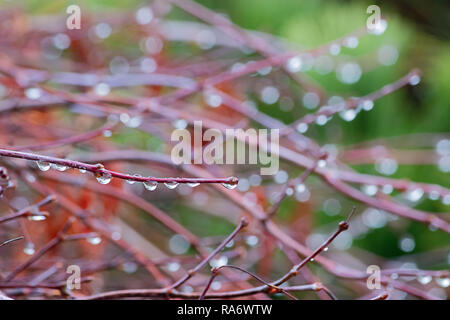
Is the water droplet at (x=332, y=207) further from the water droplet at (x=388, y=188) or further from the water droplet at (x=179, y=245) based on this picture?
the water droplet at (x=388, y=188)

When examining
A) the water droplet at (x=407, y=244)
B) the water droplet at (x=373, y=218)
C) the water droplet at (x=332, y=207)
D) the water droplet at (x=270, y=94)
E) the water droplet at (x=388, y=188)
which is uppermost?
the water droplet at (x=270, y=94)

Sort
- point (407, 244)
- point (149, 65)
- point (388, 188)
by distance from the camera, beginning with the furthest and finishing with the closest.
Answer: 1. point (407, 244)
2. point (149, 65)
3. point (388, 188)

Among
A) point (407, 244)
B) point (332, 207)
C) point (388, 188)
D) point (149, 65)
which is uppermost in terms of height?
point (149, 65)

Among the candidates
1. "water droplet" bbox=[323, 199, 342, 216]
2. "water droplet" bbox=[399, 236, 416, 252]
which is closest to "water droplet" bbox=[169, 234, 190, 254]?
"water droplet" bbox=[323, 199, 342, 216]

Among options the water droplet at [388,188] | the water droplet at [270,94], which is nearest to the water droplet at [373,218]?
the water droplet at [270,94]

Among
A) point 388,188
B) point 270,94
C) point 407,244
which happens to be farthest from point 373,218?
point 388,188

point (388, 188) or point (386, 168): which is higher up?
point (386, 168)

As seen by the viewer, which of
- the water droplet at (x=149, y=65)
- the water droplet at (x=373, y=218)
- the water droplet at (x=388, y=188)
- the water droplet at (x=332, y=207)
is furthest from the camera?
the water droplet at (x=332, y=207)

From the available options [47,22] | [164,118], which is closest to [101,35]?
[47,22]

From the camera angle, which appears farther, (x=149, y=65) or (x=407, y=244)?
(x=407, y=244)

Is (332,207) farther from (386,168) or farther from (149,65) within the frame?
(149,65)

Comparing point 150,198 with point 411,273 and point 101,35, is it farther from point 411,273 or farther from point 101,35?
point 411,273
